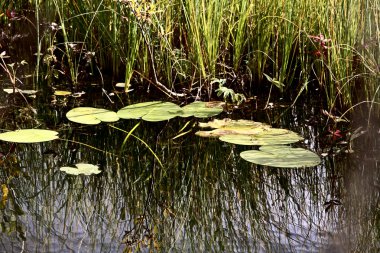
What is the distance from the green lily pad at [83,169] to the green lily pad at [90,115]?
51 centimetres

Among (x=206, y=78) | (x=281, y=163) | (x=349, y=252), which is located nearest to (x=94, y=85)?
(x=206, y=78)

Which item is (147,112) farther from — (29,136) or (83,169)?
(83,169)

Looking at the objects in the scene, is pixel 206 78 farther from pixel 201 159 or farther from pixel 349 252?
pixel 349 252

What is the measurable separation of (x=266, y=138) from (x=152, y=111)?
629mm

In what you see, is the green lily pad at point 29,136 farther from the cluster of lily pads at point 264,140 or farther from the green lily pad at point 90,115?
the cluster of lily pads at point 264,140

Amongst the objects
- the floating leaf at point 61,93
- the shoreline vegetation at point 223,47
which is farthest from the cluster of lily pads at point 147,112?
the floating leaf at point 61,93

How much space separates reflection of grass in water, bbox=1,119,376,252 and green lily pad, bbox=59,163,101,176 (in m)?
0.03

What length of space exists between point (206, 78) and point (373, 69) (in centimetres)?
86

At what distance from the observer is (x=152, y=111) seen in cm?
345

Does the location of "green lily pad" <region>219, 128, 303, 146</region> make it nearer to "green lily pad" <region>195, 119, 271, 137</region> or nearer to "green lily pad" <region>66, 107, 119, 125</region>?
"green lily pad" <region>195, 119, 271, 137</region>

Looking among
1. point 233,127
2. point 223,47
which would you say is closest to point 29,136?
point 233,127

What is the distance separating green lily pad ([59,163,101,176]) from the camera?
8.93 feet

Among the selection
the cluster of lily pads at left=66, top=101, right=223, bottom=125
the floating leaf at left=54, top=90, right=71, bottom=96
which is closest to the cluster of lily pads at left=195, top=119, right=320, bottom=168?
the cluster of lily pads at left=66, top=101, right=223, bottom=125

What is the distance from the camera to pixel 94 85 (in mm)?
3963
